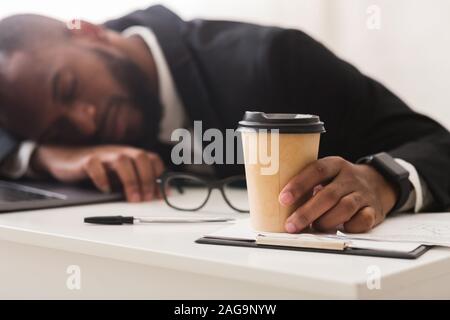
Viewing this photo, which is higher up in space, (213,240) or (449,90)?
(449,90)

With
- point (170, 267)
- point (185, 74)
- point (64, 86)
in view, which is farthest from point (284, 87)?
point (170, 267)

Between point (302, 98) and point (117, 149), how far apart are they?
342mm

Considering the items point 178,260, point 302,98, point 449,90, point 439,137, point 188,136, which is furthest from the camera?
point 449,90

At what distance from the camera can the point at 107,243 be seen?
2.63 feet

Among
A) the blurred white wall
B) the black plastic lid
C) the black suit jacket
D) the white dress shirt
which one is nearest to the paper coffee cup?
the black plastic lid

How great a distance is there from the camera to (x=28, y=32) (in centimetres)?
138

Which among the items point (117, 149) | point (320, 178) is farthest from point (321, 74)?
point (320, 178)

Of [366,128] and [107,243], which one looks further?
[366,128]

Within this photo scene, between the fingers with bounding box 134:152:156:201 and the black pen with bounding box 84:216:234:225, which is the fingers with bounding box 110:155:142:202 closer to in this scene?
the fingers with bounding box 134:152:156:201

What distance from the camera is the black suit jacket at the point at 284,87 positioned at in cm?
119

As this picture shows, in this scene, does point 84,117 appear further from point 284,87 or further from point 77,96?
point 284,87

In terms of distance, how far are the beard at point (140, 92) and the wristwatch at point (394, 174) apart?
1.86 feet

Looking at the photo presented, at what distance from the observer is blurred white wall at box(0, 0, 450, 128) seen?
1.62m
